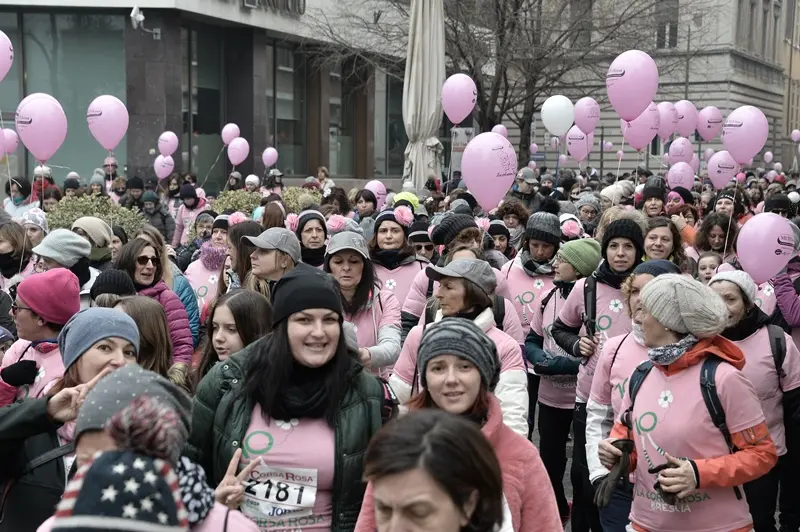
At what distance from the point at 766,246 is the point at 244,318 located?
13.7 ft

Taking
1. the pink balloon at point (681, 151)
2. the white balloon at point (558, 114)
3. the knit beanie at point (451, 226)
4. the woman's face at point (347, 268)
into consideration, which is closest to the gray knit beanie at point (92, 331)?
the woman's face at point (347, 268)

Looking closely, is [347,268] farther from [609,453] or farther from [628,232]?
[609,453]

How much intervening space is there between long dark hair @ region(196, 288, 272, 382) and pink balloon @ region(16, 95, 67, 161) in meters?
7.82

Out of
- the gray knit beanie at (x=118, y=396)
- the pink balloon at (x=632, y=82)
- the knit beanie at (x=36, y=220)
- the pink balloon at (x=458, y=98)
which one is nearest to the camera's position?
the gray knit beanie at (x=118, y=396)

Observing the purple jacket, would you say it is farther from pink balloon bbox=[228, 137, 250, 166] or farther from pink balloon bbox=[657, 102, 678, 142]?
pink balloon bbox=[228, 137, 250, 166]

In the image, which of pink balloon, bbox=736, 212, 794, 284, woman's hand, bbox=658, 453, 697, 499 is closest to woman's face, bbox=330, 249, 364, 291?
woman's hand, bbox=658, 453, 697, 499

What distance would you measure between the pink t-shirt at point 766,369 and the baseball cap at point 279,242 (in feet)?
8.62

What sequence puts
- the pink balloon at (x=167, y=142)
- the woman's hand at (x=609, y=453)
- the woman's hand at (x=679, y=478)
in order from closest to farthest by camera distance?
the woman's hand at (x=679, y=478), the woman's hand at (x=609, y=453), the pink balloon at (x=167, y=142)

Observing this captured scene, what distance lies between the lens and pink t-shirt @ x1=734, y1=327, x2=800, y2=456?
5.48 meters

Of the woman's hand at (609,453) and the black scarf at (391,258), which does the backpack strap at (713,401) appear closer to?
the woman's hand at (609,453)

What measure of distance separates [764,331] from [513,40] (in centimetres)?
2020

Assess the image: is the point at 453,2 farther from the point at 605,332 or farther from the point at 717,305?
the point at 717,305

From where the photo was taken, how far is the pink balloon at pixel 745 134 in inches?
548

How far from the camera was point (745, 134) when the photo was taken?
548 inches
